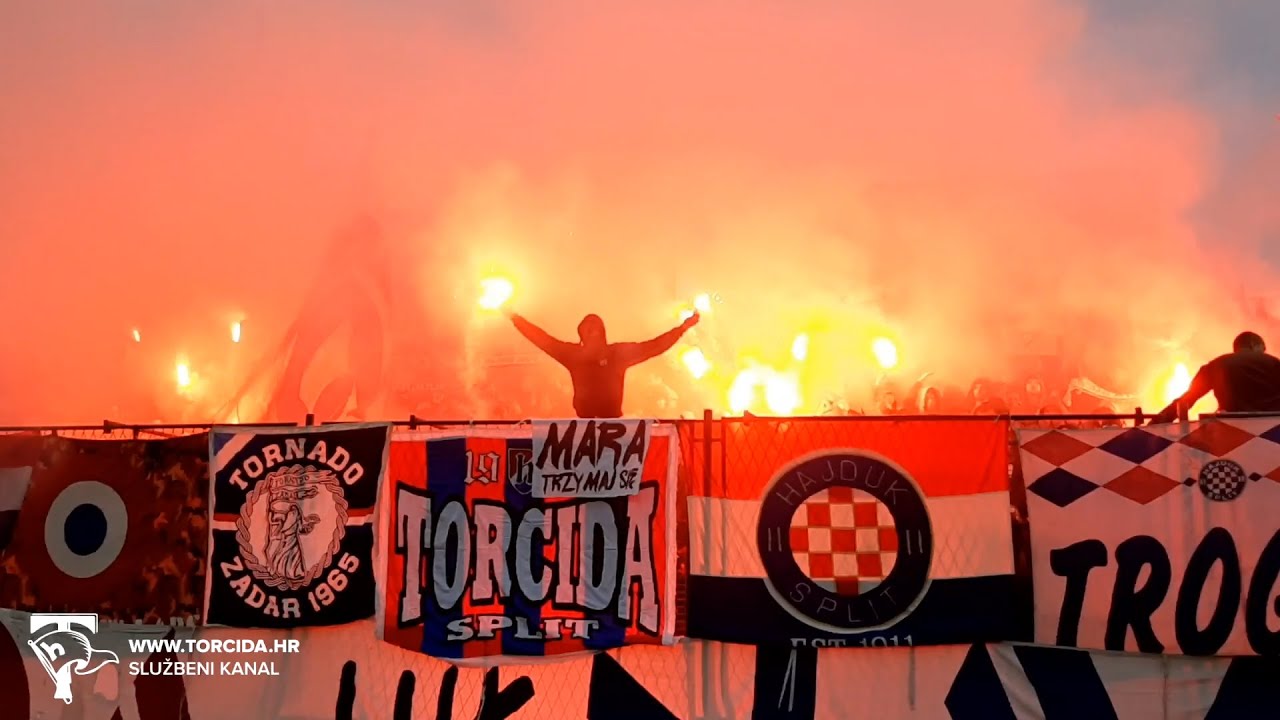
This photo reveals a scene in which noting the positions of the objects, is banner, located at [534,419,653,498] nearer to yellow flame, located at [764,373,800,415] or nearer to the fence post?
the fence post

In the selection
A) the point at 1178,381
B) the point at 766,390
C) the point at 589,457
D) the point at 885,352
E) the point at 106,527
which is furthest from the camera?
the point at 885,352

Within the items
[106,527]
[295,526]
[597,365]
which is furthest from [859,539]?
[106,527]

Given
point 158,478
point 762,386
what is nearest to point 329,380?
point 762,386

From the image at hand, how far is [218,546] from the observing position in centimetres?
567

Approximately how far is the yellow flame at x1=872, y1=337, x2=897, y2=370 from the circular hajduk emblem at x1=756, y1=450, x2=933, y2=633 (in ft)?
42.4

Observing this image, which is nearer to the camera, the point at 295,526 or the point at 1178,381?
the point at 295,526

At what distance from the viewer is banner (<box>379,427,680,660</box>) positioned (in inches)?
208

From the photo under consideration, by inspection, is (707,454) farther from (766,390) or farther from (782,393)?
(782,393)

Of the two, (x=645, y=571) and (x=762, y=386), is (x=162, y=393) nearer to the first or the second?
(x=762, y=386)

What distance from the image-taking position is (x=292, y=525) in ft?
18.4

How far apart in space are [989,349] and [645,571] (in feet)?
47.2

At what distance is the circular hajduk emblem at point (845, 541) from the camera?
16.7 feet

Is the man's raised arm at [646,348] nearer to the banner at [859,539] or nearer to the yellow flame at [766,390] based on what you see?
the banner at [859,539]

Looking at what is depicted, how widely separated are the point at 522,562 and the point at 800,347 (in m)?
12.8
